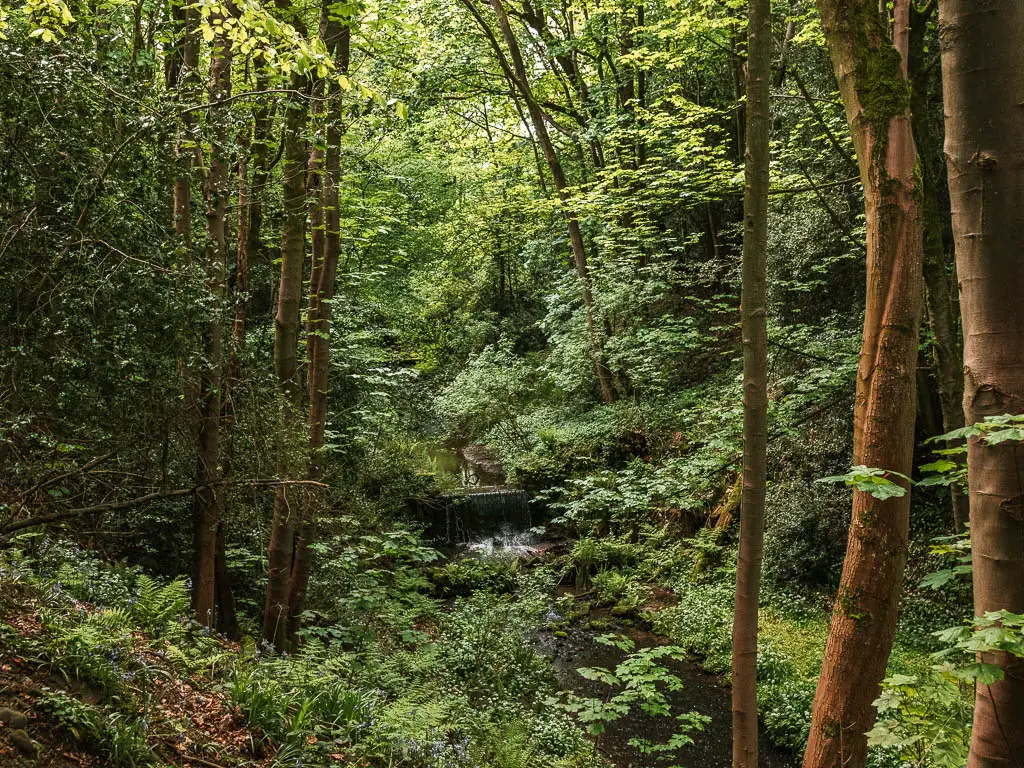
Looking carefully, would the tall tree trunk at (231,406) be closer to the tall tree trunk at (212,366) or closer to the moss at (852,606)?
the tall tree trunk at (212,366)

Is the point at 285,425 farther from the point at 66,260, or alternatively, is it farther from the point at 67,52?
the point at 67,52

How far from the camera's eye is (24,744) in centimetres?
284

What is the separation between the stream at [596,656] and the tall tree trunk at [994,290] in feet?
15.6

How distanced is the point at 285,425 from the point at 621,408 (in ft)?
34.8

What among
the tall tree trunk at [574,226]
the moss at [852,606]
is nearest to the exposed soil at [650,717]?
the moss at [852,606]

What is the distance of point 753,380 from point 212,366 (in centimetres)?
351

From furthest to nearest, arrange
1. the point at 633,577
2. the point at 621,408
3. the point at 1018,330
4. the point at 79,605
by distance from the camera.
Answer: the point at 621,408, the point at 633,577, the point at 79,605, the point at 1018,330

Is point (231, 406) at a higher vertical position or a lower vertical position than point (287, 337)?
lower

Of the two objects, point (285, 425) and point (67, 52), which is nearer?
point (67, 52)

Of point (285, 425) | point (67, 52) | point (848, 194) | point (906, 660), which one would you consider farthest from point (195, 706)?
point (848, 194)

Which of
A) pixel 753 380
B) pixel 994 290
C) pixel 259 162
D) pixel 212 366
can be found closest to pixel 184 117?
pixel 212 366

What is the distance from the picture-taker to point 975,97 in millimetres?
2082

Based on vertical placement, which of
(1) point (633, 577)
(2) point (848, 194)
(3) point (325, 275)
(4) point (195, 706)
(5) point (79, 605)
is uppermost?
(2) point (848, 194)

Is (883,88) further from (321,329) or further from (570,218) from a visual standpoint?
(570,218)
